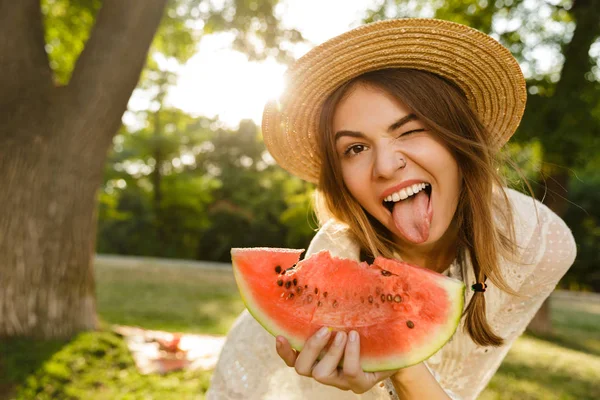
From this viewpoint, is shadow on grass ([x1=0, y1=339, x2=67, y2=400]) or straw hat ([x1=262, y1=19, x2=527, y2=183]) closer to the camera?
straw hat ([x1=262, y1=19, x2=527, y2=183])

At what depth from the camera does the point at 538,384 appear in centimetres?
435

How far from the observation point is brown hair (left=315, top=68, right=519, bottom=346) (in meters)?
1.80

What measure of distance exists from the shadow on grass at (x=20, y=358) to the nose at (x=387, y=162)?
2.97 meters

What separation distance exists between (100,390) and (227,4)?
431cm

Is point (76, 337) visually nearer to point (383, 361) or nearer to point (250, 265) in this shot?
point (250, 265)

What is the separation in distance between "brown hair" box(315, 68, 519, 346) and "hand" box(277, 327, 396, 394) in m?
0.67

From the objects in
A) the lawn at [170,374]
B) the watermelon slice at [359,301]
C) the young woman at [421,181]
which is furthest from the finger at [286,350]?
the lawn at [170,374]

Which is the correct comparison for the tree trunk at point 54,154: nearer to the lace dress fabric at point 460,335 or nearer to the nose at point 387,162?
the lace dress fabric at point 460,335

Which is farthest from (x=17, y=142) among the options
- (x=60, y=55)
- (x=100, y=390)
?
(x=60, y=55)

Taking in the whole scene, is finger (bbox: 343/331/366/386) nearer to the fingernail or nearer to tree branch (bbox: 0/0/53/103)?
the fingernail

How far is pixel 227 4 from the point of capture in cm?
552

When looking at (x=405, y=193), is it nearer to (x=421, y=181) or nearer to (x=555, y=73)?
(x=421, y=181)

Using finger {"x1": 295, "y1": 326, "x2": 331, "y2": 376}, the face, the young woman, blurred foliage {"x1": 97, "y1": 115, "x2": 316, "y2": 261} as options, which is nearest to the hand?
finger {"x1": 295, "y1": 326, "x2": 331, "y2": 376}

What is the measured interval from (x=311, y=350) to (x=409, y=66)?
1238 millimetres
